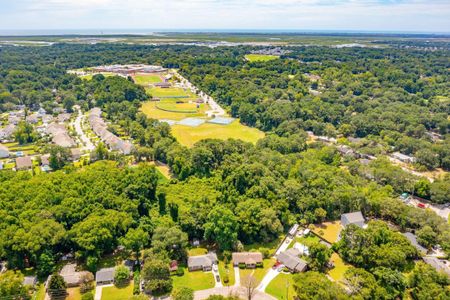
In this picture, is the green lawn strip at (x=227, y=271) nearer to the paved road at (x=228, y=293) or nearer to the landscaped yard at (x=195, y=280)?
the paved road at (x=228, y=293)

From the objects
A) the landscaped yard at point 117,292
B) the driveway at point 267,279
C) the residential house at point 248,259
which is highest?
the residential house at point 248,259

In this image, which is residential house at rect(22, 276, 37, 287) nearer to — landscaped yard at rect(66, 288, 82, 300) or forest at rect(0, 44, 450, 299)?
forest at rect(0, 44, 450, 299)

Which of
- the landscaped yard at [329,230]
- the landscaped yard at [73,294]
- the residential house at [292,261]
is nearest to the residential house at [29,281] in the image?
the landscaped yard at [73,294]

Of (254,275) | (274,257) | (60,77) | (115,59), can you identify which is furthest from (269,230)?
(115,59)

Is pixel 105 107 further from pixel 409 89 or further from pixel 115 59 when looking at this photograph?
pixel 409 89

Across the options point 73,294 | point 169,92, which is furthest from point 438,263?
point 169,92

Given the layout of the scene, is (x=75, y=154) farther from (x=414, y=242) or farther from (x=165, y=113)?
(x=414, y=242)
